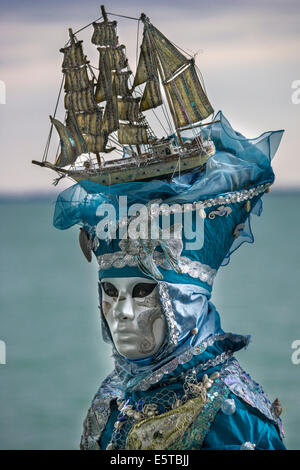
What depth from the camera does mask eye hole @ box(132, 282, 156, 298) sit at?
3166 mm

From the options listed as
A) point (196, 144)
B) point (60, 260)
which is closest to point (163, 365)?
point (196, 144)

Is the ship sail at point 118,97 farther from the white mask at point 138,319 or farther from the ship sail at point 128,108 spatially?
the white mask at point 138,319

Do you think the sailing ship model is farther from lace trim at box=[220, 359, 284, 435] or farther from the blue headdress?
lace trim at box=[220, 359, 284, 435]

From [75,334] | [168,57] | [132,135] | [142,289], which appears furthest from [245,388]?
[75,334]

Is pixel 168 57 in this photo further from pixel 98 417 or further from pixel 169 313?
pixel 98 417

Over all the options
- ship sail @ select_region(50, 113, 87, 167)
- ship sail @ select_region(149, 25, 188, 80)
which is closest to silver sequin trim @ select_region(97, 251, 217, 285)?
ship sail @ select_region(50, 113, 87, 167)

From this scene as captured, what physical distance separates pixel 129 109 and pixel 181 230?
0.45 meters

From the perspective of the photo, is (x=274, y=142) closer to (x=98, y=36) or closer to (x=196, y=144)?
(x=196, y=144)

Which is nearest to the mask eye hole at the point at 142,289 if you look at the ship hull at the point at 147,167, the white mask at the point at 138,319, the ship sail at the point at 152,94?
the white mask at the point at 138,319

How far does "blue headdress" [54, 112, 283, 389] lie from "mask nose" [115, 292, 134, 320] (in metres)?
0.08

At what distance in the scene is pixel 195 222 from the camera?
318cm

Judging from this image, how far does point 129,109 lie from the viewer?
3.21 metres
